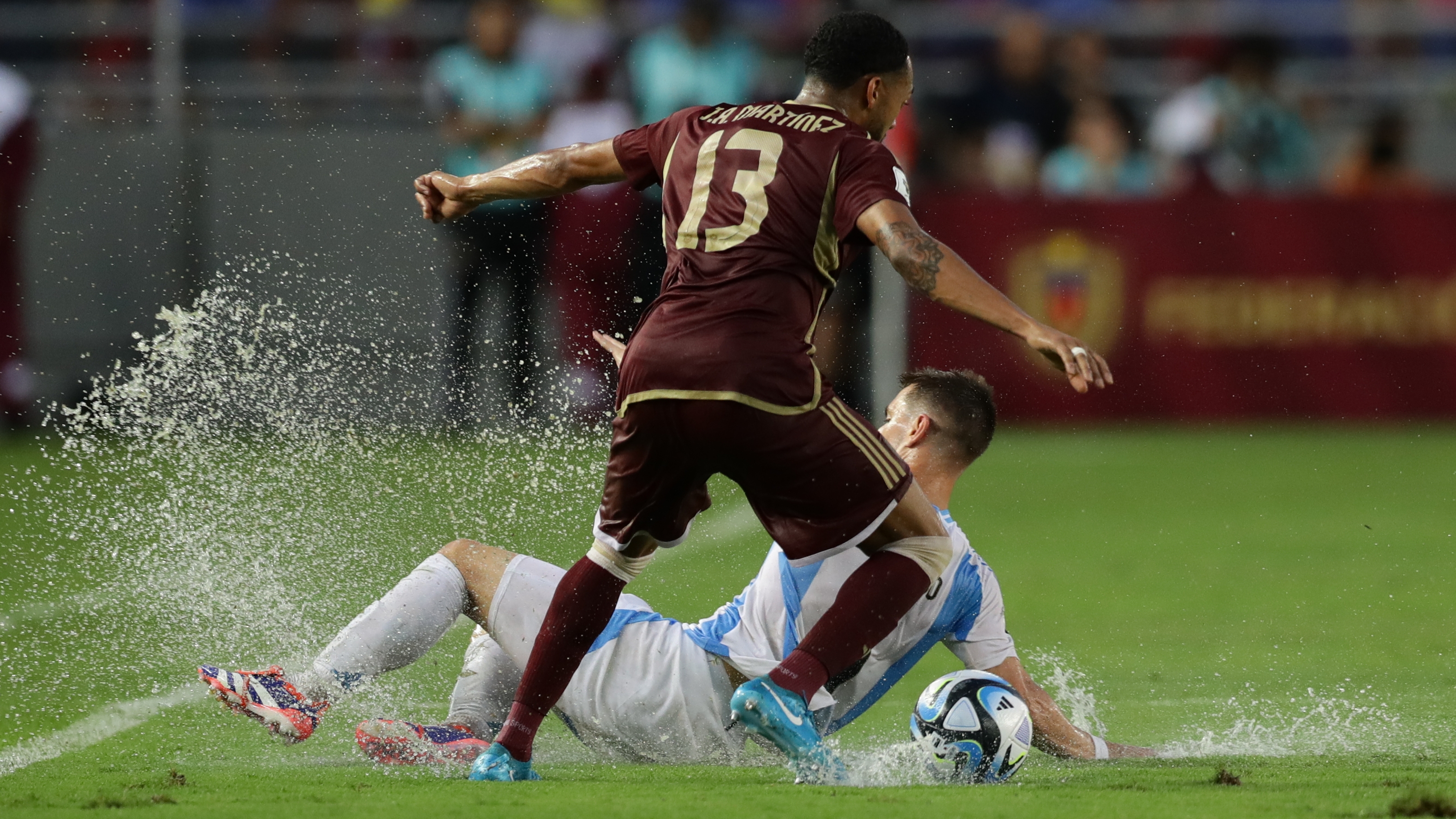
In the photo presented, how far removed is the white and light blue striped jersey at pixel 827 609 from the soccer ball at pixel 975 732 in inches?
8.7

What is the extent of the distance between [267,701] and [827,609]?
1434 mm

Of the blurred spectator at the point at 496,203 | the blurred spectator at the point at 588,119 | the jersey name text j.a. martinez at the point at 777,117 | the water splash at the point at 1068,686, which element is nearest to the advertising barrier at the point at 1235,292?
the blurred spectator at the point at 588,119

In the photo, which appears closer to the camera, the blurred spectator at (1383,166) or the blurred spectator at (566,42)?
the blurred spectator at (566,42)

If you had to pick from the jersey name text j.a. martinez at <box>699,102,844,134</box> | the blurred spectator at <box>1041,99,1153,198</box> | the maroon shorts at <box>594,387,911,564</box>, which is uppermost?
the jersey name text j.a. martinez at <box>699,102,844,134</box>

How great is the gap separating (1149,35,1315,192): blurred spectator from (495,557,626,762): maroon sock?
10.5 meters

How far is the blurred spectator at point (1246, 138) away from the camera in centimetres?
1419

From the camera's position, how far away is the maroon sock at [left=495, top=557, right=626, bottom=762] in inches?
182

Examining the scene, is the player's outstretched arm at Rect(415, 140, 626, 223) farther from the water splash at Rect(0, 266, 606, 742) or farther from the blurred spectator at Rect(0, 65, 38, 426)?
the blurred spectator at Rect(0, 65, 38, 426)

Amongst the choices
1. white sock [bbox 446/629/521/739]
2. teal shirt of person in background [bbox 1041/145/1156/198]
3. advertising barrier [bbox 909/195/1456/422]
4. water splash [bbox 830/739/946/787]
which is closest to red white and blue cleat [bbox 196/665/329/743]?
white sock [bbox 446/629/521/739]

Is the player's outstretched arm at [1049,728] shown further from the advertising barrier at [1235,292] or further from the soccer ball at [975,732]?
the advertising barrier at [1235,292]

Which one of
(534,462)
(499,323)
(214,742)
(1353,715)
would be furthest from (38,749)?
(499,323)

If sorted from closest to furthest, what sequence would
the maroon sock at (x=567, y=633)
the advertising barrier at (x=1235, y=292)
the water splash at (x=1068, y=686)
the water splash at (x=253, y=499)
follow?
the maroon sock at (x=567, y=633), the water splash at (x=1068, y=686), the water splash at (x=253, y=499), the advertising barrier at (x=1235, y=292)

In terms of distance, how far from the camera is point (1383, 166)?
47.3ft

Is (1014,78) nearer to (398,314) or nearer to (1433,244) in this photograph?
(1433,244)
